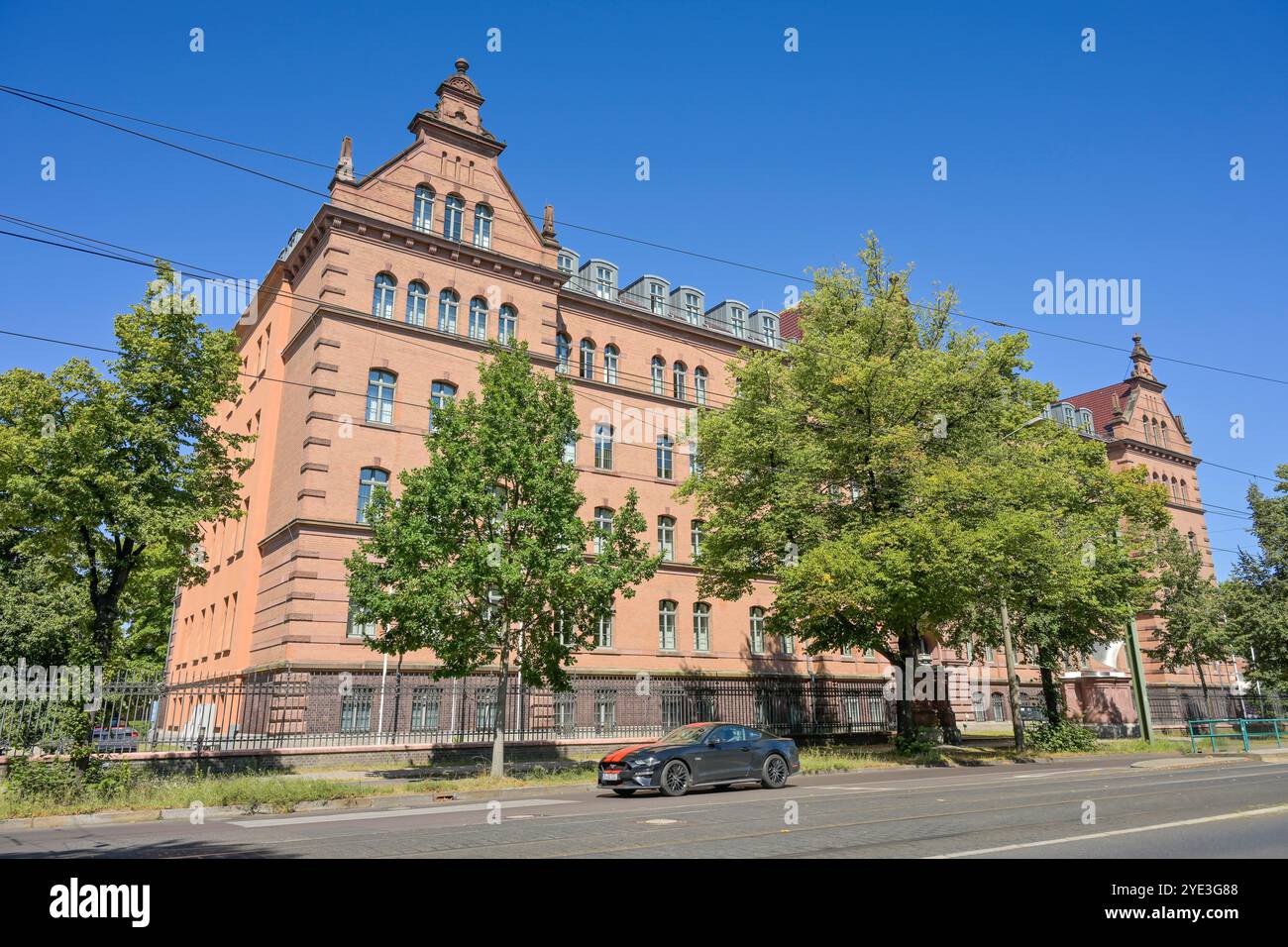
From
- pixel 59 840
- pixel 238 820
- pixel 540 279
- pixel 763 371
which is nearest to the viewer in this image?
pixel 59 840

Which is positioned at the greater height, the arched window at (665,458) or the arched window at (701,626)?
the arched window at (665,458)

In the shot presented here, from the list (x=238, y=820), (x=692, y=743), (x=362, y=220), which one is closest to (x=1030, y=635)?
(x=692, y=743)

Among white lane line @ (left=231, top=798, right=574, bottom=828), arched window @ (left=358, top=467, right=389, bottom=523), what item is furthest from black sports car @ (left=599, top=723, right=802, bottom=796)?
arched window @ (left=358, top=467, right=389, bottom=523)

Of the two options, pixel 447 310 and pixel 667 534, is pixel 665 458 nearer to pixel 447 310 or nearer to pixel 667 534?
pixel 667 534

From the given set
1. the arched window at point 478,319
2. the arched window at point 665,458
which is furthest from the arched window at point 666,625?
the arched window at point 478,319

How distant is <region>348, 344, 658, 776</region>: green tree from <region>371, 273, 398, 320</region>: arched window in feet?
35.7

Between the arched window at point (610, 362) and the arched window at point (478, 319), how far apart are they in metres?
6.87

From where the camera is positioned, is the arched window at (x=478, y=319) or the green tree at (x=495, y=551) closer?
the green tree at (x=495, y=551)

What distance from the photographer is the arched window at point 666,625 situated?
3556cm

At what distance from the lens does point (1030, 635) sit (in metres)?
30.0

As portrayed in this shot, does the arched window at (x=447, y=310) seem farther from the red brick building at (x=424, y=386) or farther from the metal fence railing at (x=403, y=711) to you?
the metal fence railing at (x=403, y=711)

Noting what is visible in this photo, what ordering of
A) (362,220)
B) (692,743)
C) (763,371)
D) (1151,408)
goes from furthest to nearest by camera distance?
(1151,408), (362,220), (763,371), (692,743)
